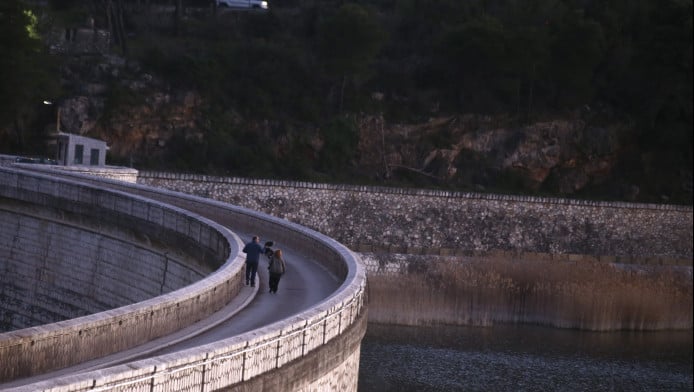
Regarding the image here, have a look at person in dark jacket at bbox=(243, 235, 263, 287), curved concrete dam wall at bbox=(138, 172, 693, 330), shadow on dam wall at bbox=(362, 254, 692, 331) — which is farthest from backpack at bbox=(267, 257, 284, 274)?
curved concrete dam wall at bbox=(138, 172, 693, 330)

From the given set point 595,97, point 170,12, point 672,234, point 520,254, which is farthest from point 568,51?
point 170,12

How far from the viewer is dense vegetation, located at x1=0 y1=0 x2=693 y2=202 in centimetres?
7344

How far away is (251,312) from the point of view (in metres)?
23.2

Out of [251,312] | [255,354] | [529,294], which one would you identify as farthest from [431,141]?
[255,354]

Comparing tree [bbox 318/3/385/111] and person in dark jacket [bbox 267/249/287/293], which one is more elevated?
tree [bbox 318/3/385/111]

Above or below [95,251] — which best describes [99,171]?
above

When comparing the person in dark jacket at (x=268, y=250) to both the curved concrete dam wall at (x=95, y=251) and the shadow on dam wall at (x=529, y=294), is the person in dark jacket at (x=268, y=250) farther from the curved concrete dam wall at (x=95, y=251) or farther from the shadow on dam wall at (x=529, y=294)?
the shadow on dam wall at (x=529, y=294)

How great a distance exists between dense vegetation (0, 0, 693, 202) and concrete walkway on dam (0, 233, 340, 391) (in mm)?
40690

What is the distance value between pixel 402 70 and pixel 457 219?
1997cm

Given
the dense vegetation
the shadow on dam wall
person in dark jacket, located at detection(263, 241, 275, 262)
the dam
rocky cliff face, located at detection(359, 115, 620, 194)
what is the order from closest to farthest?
person in dark jacket, located at detection(263, 241, 275, 262) → the shadow on dam wall → the dam → the dense vegetation → rocky cliff face, located at detection(359, 115, 620, 194)

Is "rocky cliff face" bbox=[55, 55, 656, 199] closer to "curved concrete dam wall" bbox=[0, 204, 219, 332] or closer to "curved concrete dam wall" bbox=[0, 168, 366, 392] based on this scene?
"curved concrete dam wall" bbox=[0, 204, 219, 332]

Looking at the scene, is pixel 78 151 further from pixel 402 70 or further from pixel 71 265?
pixel 402 70

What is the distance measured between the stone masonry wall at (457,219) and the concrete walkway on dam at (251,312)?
2648cm

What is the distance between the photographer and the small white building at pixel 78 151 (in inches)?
1970
